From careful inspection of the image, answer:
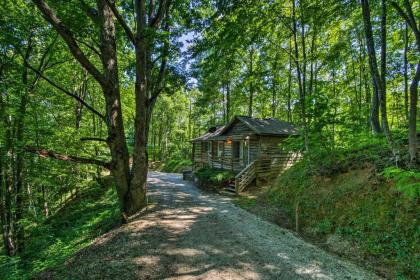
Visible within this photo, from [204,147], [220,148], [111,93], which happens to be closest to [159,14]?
[111,93]

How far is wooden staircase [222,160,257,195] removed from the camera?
38.8 ft

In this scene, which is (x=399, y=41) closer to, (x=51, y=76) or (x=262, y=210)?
(x=262, y=210)

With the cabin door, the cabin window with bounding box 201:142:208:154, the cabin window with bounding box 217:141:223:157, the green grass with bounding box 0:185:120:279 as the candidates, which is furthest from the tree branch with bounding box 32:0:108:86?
the cabin window with bounding box 201:142:208:154

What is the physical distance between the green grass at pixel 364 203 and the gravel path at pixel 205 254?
2.66ft

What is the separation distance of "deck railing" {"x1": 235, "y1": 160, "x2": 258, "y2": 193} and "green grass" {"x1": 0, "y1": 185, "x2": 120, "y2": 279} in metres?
6.33

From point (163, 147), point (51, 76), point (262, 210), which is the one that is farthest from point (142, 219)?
point (163, 147)

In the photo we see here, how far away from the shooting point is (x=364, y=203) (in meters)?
5.86

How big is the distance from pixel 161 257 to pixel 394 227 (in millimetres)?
5384

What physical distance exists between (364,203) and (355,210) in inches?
12.2

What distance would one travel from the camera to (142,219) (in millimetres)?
6906

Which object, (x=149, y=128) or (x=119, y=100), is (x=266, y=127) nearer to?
(x=149, y=128)

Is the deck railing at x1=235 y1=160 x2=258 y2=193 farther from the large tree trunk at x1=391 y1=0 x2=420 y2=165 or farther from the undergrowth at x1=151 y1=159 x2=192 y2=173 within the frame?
the undergrowth at x1=151 y1=159 x2=192 y2=173

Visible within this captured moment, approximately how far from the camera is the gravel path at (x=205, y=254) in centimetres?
399

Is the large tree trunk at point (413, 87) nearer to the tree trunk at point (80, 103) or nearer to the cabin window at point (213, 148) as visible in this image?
the cabin window at point (213, 148)
